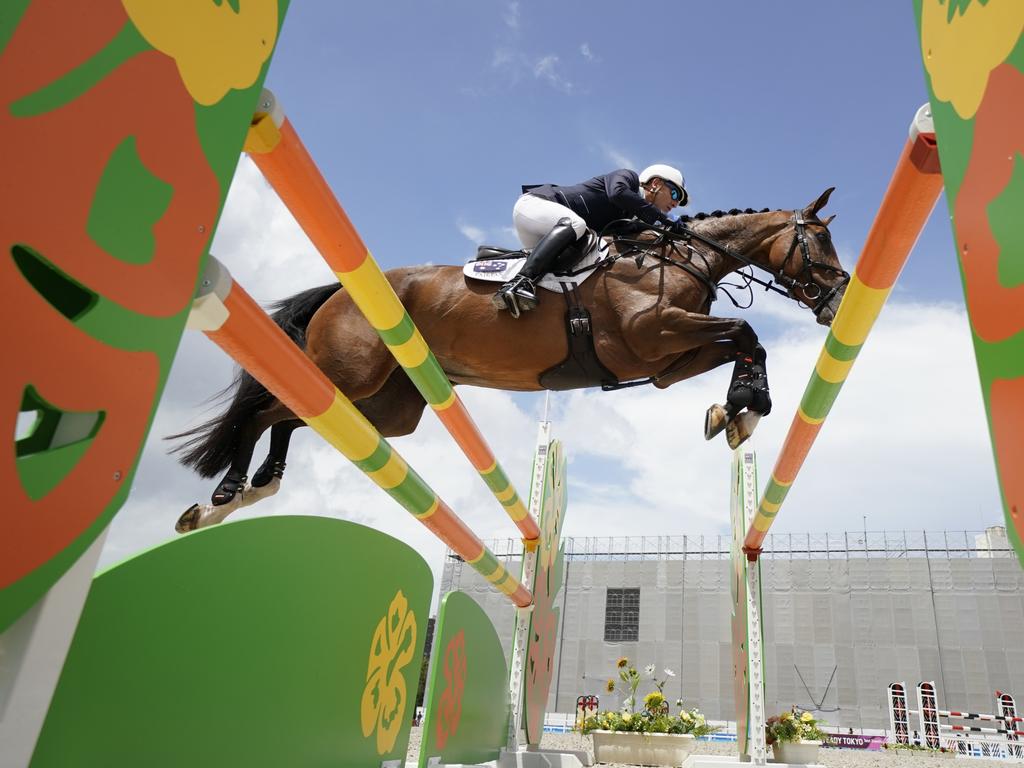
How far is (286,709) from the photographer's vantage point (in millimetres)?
997

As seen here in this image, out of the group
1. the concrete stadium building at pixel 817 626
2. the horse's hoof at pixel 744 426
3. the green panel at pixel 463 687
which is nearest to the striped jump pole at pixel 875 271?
the horse's hoof at pixel 744 426

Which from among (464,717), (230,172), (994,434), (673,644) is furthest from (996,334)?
(673,644)

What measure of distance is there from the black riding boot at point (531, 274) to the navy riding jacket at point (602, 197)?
0.92 feet

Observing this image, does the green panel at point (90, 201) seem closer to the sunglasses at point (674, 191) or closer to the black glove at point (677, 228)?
the black glove at point (677, 228)

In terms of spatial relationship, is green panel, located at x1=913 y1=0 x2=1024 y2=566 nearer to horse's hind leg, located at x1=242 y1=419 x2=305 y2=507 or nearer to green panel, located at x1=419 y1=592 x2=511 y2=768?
green panel, located at x1=419 y1=592 x2=511 y2=768

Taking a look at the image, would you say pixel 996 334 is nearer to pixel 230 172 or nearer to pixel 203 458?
pixel 230 172

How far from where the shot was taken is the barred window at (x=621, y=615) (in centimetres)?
2052

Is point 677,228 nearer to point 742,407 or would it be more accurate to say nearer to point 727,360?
point 727,360

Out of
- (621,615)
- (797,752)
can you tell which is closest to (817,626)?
(621,615)

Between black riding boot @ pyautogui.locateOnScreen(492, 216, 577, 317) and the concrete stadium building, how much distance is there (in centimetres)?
1600

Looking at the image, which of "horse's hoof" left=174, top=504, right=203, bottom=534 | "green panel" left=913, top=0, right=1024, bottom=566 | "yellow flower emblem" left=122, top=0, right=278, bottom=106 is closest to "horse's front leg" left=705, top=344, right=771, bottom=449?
"horse's hoof" left=174, top=504, right=203, bottom=534

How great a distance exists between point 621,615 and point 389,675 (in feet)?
67.6

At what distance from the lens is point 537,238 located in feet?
9.81

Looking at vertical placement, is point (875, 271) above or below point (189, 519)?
above
